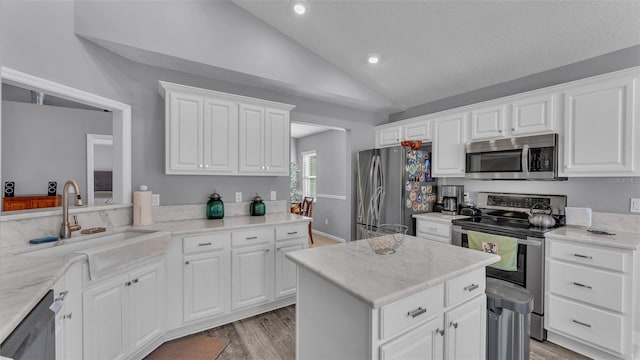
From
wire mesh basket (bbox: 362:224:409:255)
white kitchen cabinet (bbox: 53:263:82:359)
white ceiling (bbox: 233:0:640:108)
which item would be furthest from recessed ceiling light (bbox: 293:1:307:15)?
white kitchen cabinet (bbox: 53:263:82:359)

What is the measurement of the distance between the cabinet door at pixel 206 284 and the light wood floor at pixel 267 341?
22 centimetres

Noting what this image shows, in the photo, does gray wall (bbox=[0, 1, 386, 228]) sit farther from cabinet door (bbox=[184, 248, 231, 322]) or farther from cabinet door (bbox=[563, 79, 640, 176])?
cabinet door (bbox=[563, 79, 640, 176])

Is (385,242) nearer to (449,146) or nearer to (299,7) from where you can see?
(449,146)

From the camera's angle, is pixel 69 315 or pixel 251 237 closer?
pixel 69 315

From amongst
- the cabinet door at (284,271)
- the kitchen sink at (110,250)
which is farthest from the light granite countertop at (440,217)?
the kitchen sink at (110,250)

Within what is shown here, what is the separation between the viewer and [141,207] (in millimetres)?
2459

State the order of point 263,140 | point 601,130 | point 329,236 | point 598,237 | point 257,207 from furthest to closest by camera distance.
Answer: point 329,236 → point 257,207 → point 263,140 → point 601,130 → point 598,237

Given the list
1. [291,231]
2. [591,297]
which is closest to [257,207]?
[291,231]

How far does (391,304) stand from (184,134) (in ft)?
7.79

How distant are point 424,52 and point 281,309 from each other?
320 cm

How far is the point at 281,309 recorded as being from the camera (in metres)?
2.85

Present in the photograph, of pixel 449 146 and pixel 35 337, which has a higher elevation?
pixel 449 146

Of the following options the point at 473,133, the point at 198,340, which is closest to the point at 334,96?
the point at 473,133

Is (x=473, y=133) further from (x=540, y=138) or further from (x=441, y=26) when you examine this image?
(x=441, y=26)
